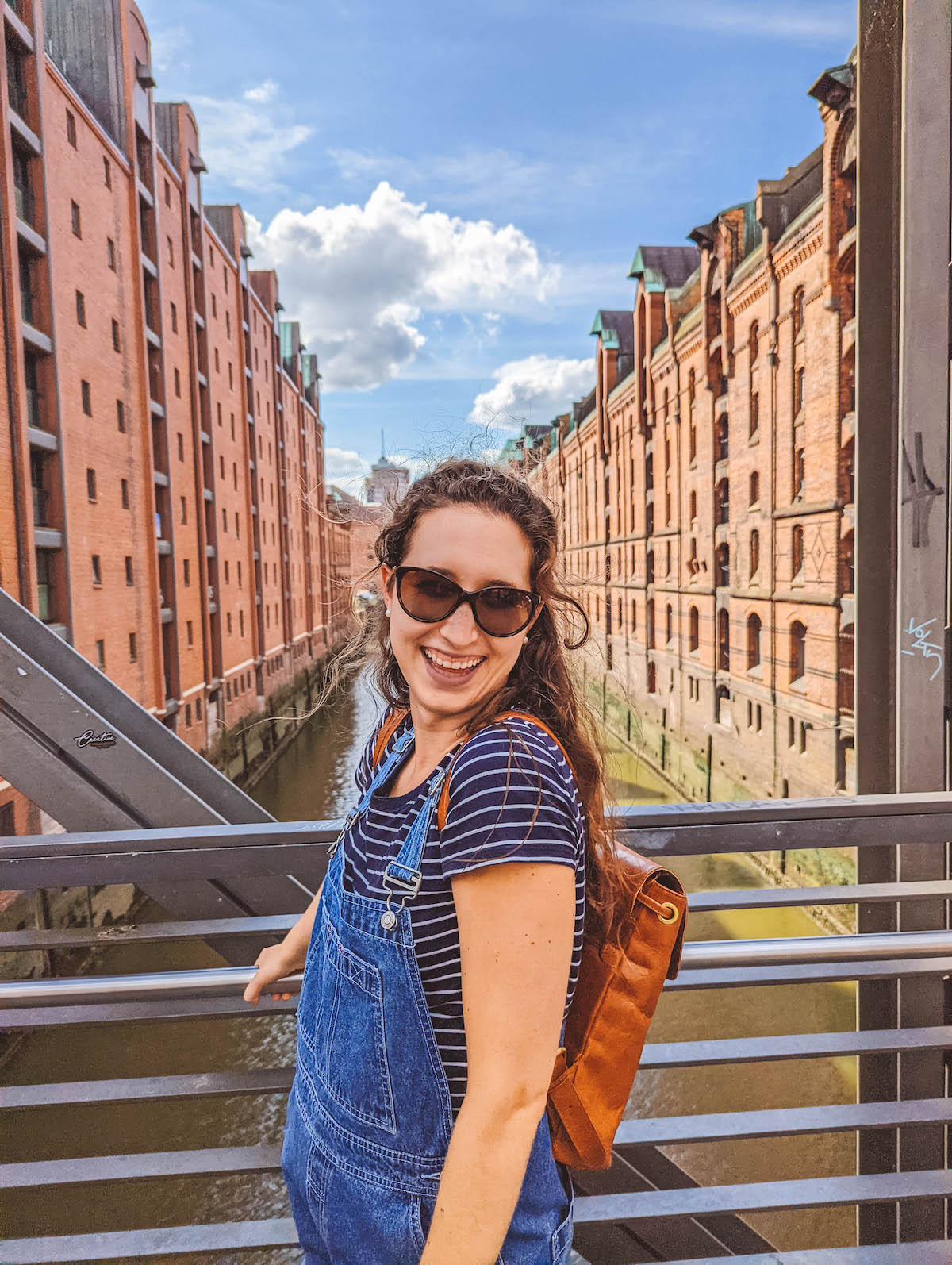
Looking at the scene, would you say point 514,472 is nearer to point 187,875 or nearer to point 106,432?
point 187,875

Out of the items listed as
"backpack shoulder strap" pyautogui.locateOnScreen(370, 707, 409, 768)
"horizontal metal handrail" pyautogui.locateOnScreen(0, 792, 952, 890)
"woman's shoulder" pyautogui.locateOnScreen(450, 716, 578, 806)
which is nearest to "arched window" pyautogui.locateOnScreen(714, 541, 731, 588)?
"horizontal metal handrail" pyautogui.locateOnScreen(0, 792, 952, 890)

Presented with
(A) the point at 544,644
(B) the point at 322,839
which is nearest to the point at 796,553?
(B) the point at 322,839

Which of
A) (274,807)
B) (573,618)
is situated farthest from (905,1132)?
(274,807)

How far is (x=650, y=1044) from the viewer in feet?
4.38

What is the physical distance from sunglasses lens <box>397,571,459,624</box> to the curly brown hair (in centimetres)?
7

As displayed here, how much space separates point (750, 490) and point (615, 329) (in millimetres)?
12653

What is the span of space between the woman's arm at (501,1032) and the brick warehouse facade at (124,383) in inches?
207

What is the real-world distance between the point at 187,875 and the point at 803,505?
13.9 metres

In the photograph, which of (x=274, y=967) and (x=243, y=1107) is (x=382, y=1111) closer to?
(x=274, y=967)

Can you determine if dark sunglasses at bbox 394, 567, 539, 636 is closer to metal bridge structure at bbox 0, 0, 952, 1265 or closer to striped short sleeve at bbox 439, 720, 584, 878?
striped short sleeve at bbox 439, 720, 584, 878

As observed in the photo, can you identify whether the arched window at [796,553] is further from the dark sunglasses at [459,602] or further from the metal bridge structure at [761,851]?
the dark sunglasses at [459,602]

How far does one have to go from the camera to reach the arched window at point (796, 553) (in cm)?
1388

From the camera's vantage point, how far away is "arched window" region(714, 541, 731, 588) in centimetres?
1709

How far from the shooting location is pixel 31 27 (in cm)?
975
